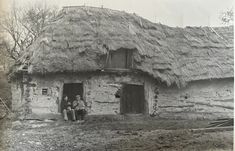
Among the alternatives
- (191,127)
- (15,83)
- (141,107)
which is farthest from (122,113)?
(15,83)

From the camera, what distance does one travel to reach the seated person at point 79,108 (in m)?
2.67

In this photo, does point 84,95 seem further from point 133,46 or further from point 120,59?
point 133,46

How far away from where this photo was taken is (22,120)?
8.63ft

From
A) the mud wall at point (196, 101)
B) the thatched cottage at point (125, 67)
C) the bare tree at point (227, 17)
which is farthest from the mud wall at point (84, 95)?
the bare tree at point (227, 17)

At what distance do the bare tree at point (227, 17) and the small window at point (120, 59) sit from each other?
1.69 feet

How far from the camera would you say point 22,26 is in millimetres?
2660

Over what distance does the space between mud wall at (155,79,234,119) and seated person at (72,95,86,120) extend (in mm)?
382

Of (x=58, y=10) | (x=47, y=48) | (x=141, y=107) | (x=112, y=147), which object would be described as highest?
(x=58, y=10)

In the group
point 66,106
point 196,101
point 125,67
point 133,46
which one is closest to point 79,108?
point 66,106

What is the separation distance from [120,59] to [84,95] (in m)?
0.26

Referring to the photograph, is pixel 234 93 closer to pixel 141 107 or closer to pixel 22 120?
pixel 141 107

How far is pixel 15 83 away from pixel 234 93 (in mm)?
1107

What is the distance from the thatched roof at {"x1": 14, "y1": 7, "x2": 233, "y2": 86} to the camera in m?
2.69

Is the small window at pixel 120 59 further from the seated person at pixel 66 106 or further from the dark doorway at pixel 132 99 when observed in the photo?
the seated person at pixel 66 106
